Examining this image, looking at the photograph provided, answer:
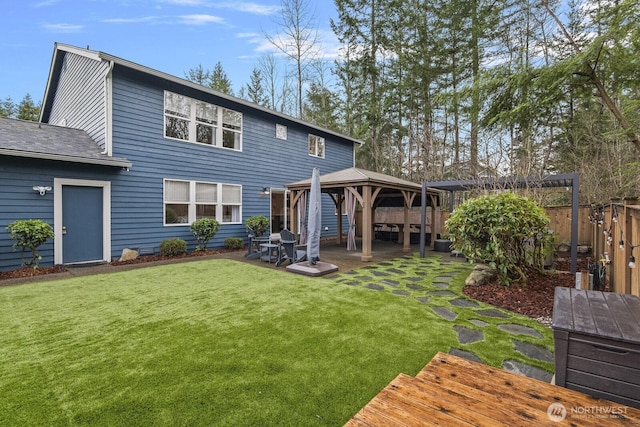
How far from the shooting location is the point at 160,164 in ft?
27.9

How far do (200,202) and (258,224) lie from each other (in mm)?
2155

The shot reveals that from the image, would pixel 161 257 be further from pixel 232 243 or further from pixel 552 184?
pixel 552 184

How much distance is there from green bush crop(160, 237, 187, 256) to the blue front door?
1440 mm

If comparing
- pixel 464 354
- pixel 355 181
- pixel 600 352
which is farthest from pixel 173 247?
pixel 600 352

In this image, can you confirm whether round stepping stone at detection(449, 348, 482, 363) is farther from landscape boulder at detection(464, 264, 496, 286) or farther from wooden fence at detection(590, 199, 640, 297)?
landscape boulder at detection(464, 264, 496, 286)

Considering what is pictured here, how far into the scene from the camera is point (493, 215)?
492 centimetres

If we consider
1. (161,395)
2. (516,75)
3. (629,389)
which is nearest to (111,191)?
(161,395)

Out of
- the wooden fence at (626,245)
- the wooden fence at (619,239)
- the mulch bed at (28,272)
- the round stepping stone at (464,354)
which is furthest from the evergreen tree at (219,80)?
the round stepping stone at (464,354)

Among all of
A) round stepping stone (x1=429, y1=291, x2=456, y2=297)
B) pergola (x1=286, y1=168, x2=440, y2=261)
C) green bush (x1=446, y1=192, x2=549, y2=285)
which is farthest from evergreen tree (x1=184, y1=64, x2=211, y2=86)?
round stepping stone (x1=429, y1=291, x2=456, y2=297)

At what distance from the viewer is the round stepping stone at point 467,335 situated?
3068mm

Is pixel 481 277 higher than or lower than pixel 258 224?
lower

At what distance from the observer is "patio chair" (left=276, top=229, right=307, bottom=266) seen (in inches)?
277

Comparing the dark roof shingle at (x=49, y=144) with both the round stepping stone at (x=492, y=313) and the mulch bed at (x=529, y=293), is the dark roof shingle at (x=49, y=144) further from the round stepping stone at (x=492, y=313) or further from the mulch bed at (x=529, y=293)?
the mulch bed at (x=529, y=293)

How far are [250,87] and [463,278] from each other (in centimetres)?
1862
